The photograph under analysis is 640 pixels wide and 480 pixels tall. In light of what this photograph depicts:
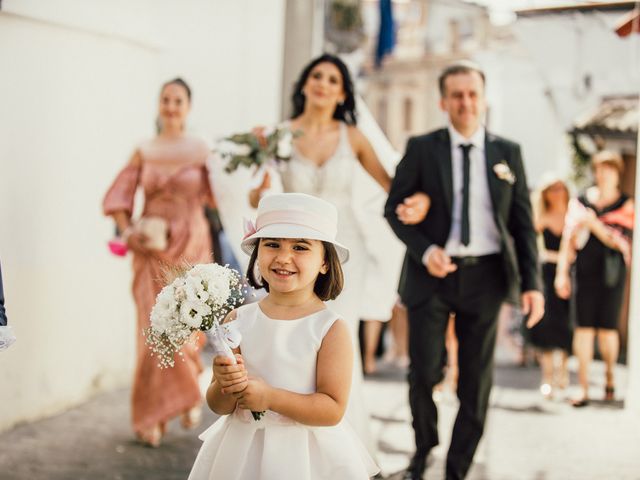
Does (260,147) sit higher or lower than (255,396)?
higher

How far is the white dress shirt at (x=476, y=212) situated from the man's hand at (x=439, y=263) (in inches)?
7.3

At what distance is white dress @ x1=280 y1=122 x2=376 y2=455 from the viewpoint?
19.5 feet

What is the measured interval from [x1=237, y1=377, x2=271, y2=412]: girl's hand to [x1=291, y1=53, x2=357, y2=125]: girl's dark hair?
3.01 meters

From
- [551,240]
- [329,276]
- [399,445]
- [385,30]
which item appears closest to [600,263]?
[551,240]

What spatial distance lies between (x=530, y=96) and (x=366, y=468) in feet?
93.5

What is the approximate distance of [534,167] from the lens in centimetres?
2797

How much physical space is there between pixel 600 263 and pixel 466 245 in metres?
4.60

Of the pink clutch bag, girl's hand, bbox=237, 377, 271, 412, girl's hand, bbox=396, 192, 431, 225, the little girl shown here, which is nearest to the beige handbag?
the pink clutch bag

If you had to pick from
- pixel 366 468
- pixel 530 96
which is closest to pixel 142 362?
pixel 366 468

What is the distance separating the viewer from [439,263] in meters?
5.39

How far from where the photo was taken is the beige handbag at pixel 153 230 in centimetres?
704

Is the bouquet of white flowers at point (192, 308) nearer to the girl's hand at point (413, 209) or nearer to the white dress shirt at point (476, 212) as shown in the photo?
the girl's hand at point (413, 209)

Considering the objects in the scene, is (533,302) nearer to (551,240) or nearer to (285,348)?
(285,348)

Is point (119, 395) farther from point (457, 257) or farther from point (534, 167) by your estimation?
point (534, 167)
